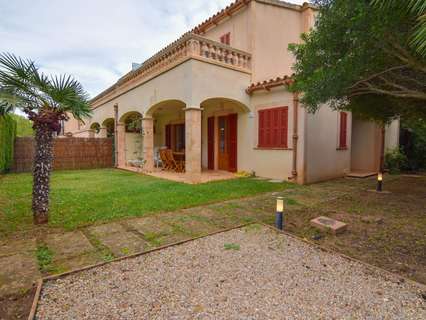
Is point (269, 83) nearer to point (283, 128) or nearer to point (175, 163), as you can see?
point (283, 128)

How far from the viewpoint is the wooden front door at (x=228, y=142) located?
10016mm

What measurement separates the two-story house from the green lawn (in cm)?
127

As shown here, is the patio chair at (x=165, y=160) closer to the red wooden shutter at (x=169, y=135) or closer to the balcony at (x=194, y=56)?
the red wooden shutter at (x=169, y=135)

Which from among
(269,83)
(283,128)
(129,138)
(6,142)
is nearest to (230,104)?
(269,83)

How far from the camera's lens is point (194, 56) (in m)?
7.33

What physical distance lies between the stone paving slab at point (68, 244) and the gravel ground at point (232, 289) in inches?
24.9

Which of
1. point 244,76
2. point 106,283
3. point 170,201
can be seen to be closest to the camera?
point 106,283

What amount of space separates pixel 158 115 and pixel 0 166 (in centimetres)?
793

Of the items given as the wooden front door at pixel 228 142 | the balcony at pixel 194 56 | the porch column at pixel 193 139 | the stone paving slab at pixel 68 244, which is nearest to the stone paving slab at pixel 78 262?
the stone paving slab at pixel 68 244

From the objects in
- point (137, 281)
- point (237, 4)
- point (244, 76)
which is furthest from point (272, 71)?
point (137, 281)

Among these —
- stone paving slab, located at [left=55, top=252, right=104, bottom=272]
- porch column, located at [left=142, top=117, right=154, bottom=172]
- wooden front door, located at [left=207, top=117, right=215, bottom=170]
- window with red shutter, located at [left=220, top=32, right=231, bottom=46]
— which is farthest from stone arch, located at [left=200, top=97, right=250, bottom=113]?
stone paving slab, located at [left=55, top=252, right=104, bottom=272]

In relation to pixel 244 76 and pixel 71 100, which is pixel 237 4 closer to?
pixel 244 76

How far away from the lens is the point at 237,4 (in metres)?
8.95

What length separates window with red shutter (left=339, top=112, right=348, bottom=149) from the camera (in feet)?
30.0
